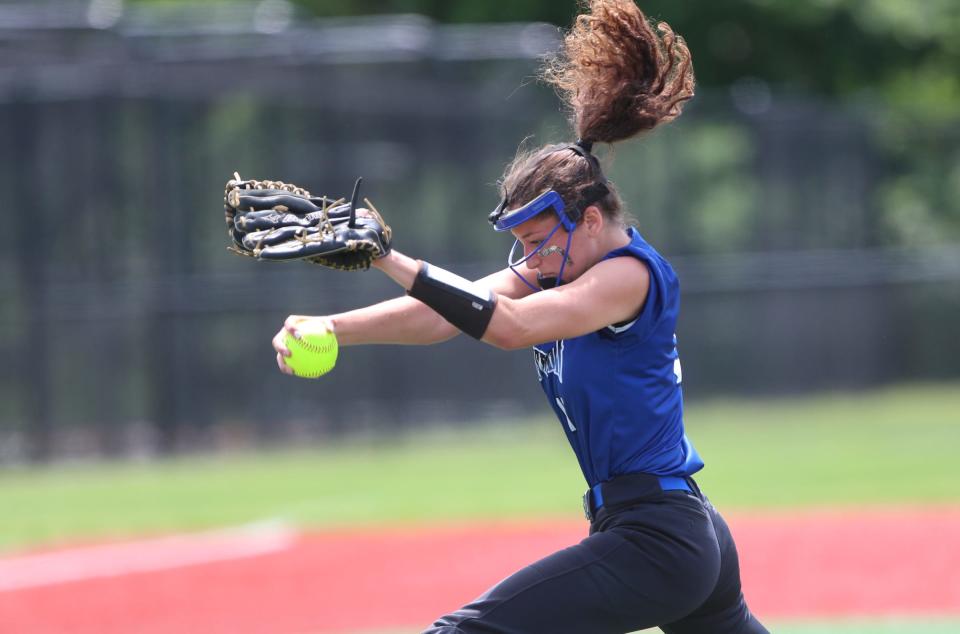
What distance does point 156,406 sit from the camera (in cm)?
1611

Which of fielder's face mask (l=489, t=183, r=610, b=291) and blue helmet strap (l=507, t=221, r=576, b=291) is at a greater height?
fielder's face mask (l=489, t=183, r=610, b=291)

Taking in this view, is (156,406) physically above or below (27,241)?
below

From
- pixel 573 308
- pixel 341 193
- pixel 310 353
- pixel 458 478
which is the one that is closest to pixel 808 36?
pixel 341 193

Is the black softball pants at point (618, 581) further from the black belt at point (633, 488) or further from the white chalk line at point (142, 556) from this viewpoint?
the white chalk line at point (142, 556)

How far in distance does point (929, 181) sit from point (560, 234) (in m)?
18.7

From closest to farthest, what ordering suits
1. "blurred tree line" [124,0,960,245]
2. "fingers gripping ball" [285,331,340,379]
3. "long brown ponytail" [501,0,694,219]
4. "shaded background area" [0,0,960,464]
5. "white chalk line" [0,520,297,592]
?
"fingers gripping ball" [285,331,340,379] → "long brown ponytail" [501,0,694,219] → "white chalk line" [0,520,297,592] → "shaded background area" [0,0,960,464] → "blurred tree line" [124,0,960,245]

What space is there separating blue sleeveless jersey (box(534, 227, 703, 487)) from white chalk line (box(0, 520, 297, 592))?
20.1 feet

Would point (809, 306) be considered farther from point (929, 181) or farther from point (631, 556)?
point (631, 556)

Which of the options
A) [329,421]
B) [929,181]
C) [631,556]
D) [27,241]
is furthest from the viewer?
[929,181]

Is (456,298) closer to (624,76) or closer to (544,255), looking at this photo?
(544,255)

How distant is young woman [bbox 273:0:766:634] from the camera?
375 centimetres

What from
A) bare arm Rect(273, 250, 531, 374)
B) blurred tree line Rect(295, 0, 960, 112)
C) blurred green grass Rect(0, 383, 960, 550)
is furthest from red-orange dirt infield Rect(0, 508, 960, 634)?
blurred tree line Rect(295, 0, 960, 112)

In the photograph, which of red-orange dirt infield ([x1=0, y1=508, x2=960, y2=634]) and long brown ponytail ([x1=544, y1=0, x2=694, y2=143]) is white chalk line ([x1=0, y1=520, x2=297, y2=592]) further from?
long brown ponytail ([x1=544, y1=0, x2=694, y2=143])

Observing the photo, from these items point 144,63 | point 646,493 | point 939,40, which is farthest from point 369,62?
point 646,493
